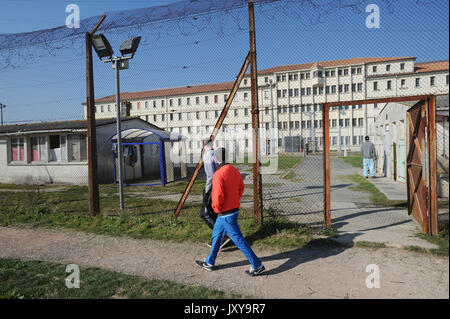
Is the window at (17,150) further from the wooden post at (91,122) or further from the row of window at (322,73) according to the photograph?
the row of window at (322,73)

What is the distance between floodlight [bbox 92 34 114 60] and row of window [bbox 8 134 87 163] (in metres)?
8.86

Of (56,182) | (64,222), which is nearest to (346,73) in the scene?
(64,222)

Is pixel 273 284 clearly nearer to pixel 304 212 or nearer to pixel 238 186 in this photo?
pixel 238 186

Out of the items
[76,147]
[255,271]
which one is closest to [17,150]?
[76,147]

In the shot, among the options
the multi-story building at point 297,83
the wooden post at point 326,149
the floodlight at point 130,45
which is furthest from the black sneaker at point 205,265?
the floodlight at point 130,45

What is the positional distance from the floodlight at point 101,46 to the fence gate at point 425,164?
672cm

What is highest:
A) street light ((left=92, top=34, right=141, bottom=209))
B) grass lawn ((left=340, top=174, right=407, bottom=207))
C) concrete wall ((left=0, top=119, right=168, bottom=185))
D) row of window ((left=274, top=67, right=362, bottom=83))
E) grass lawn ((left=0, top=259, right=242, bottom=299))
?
street light ((left=92, top=34, right=141, bottom=209))

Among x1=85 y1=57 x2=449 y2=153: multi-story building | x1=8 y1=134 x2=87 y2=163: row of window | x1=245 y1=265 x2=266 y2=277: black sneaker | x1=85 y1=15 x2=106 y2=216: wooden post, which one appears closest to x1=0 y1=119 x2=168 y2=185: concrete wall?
x1=8 y1=134 x2=87 y2=163: row of window

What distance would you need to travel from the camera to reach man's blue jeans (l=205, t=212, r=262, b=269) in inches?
164

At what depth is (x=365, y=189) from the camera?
11250 mm

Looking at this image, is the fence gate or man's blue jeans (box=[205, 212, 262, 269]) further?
the fence gate

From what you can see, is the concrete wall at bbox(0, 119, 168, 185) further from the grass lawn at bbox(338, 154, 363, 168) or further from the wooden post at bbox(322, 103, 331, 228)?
the grass lawn at bbox(338, 154, 363, 168)

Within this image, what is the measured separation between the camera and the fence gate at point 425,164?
4.98 metres
